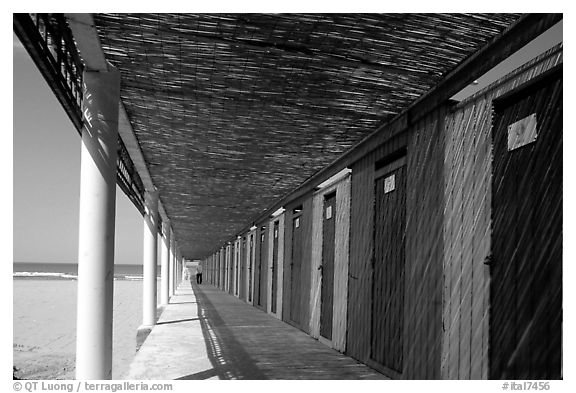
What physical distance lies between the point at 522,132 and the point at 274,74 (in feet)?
7.08

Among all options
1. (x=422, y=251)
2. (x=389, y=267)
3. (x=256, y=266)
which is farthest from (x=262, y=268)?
(x=422, y=251)

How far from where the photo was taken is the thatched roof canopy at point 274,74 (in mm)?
3945

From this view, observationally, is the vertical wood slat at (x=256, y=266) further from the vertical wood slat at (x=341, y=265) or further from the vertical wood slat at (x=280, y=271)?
the vertical wood slat at (x=341, y=265)

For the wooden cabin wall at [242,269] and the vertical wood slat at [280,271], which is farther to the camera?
the wooden cabin wall at [242,269]

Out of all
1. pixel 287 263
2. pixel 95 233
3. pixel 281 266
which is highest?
pixel 95 233

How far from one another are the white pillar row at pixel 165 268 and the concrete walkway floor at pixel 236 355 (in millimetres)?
4959

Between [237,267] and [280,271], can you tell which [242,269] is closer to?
[237,267]

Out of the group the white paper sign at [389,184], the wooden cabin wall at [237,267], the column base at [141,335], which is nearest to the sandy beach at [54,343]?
the column base at [141,335]

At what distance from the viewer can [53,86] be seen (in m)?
4.11

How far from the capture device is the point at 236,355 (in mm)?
7320

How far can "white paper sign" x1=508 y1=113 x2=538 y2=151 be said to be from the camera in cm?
381

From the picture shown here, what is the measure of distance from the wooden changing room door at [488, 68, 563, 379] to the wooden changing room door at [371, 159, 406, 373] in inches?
72.5
